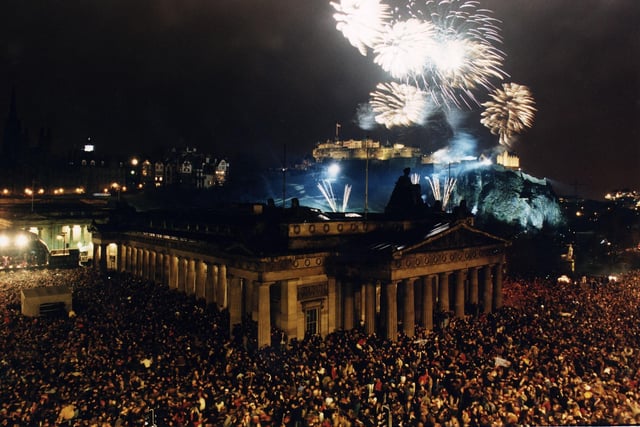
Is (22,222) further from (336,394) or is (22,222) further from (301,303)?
(336,394)

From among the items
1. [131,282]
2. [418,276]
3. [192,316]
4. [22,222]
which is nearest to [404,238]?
[418,276]

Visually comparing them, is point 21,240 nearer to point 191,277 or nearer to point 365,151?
point 191,277

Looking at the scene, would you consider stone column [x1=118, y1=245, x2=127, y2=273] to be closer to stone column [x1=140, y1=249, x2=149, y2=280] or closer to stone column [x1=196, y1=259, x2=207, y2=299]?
stone column [x1=140, y1=249, x2=149, y2=280]

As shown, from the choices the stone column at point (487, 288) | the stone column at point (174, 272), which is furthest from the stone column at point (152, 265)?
the stone column at point (487, 288)

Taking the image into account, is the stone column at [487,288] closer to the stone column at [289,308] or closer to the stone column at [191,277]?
the stone column at [289,308]

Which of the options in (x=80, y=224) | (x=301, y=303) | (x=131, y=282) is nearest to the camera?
(x=301, y=303)

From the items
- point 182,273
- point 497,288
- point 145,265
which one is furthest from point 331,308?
point 145,265
